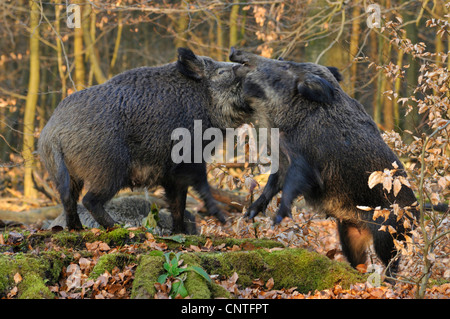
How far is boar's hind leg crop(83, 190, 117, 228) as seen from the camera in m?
5.84

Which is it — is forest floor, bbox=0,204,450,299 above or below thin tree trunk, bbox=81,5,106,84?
below

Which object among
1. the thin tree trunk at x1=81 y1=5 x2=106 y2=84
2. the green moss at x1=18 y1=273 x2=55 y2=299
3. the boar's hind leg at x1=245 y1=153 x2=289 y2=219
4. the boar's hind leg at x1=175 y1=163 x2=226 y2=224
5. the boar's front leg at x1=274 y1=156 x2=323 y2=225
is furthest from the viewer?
the thin tree trunk at x1=81 y1=5 x2=106 y2=84

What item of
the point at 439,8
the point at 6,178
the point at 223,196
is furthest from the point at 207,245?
the point at 6,178

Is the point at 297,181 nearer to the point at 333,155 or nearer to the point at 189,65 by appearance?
the point at 333,155

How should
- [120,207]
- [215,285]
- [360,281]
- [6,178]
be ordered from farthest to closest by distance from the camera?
[6,178], [120,207], [360,281], [215,285]

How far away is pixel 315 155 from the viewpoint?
5234 millimetres

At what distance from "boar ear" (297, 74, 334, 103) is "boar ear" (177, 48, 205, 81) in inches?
61.6

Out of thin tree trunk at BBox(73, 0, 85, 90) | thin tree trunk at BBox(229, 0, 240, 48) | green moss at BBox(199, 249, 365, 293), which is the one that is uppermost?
thin tree trunk at BBox(229, 0, 240, 48)

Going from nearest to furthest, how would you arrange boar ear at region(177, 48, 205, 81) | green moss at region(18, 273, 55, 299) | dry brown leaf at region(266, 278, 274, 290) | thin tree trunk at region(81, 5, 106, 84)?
green moss at region(18, 273, 55, 299)
dry brown leaf at region(266, 278, 274, 290)
boar ear at region(177, 48, 205, 81)
thin tree trunk at region(81, 5, 106, 84)

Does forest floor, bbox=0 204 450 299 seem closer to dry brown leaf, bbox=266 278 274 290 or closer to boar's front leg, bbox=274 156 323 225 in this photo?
dry brown leaf, bbox=266 278 274 290

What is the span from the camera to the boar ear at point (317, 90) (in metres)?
5.29

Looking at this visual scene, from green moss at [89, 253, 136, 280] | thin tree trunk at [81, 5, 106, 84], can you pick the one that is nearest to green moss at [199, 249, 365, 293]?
green moss at [89, 253, 136, 280]

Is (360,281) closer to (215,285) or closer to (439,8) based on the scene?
(215,285)
